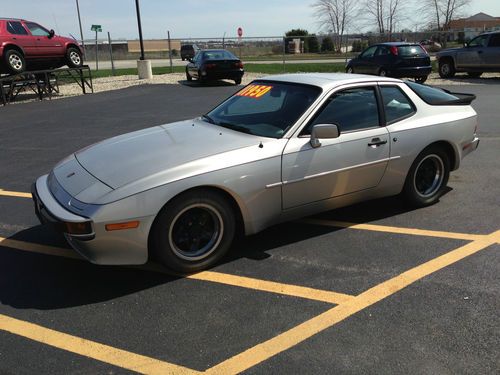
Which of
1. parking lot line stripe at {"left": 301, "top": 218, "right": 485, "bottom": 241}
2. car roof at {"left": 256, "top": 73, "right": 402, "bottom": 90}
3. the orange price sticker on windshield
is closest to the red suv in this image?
the orange price sticker on windshield

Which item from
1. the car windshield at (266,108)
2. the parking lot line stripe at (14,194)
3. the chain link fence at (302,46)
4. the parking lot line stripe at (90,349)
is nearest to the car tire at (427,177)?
the car windshield at (266,108)

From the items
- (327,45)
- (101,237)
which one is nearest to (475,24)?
(327,45)

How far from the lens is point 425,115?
4672mm

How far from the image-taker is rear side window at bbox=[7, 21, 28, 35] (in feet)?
47.9

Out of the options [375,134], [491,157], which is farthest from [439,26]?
[375,134]

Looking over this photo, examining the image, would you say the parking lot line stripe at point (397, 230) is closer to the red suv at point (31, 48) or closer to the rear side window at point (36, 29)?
the red suv at point (31, 48)

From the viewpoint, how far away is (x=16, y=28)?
14852mm

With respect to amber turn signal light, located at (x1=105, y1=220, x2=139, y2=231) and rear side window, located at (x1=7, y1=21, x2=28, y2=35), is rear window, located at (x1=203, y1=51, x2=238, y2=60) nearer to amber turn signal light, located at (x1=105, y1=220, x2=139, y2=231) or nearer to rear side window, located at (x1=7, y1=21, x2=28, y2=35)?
rear side window, located at (x1=7, y1=21, x2=28, y2=35)

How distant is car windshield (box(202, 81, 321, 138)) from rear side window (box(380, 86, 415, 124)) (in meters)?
0.79

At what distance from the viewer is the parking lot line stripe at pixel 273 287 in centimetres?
319

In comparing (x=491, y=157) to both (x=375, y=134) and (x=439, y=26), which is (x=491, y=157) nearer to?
(x=375, y=134)

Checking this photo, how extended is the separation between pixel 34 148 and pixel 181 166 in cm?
589

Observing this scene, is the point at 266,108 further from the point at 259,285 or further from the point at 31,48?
the point at 31,48

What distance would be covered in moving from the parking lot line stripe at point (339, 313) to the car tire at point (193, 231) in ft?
3.30
